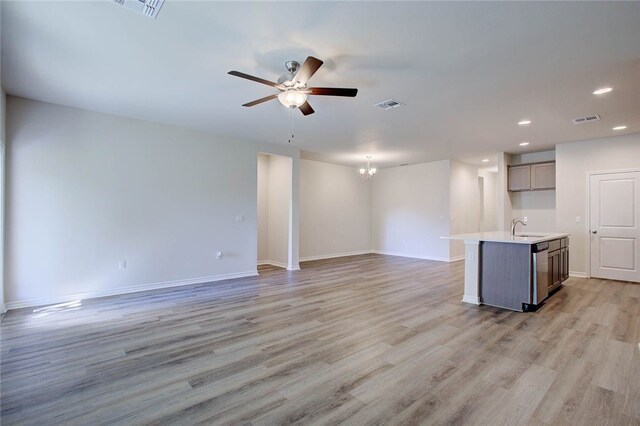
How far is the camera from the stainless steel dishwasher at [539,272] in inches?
153

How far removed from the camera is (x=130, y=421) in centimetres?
186

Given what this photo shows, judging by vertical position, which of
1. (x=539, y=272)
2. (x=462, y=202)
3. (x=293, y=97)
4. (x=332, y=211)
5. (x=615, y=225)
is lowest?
(x=539, y=272)

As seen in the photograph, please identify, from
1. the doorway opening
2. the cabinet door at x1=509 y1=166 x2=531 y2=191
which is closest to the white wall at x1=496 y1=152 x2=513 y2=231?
the cabinet door at x1=509 y1=166 x2=531 y2=191

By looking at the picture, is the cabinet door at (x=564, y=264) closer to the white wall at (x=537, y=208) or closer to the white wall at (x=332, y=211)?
the white wall at (x=537, y=208)

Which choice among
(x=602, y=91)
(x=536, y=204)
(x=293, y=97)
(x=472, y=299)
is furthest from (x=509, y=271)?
(x=536, y=204)

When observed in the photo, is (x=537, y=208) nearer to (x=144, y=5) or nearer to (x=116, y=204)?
(x=144, y=5)

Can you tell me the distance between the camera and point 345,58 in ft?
9.48

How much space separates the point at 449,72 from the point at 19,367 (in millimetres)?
4812

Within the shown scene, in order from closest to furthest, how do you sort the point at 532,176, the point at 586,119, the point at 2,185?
the point at 2,185
the point at 586,119
the point at 532,176

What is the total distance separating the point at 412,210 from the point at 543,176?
10.8 feet

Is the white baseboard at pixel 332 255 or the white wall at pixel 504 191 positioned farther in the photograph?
the white baseboard at pixel 332 255

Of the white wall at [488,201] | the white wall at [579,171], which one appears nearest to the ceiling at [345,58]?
the white wall at [579,171]

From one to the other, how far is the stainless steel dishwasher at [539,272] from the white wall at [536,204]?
131 inches

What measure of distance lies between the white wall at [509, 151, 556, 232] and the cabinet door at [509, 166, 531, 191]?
28cm
